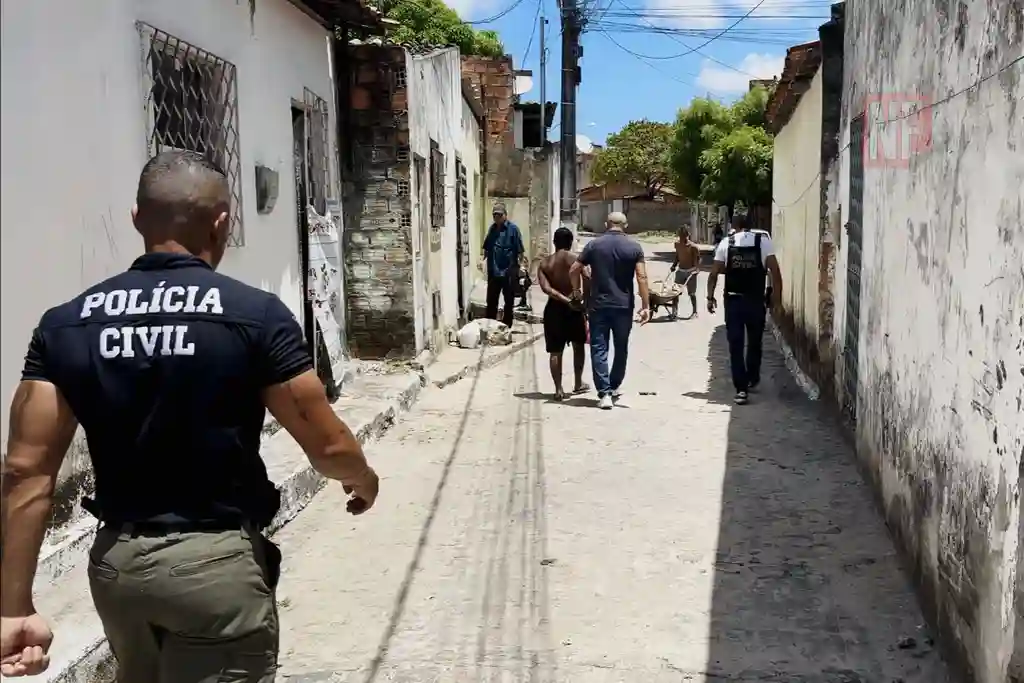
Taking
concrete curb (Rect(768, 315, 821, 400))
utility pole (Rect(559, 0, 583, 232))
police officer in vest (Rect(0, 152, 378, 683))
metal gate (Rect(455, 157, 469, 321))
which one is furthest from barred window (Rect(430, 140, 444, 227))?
police officer in vest (Rect(0, 152, 378, 683))

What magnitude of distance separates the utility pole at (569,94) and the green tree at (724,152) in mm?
12560

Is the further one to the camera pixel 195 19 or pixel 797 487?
pixel 797 487

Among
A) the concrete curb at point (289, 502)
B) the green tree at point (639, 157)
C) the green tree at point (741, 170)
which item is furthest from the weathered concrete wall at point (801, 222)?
the green tree at point (639, 157)

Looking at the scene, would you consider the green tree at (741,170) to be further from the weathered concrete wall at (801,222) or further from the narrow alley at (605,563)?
the narrow alley at (605,563)

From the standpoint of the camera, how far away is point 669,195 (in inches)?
2432

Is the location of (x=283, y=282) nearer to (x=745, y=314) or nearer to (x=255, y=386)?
(x=745, y=314)

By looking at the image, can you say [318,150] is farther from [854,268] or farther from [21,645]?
[21,645]

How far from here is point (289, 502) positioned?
5973mm

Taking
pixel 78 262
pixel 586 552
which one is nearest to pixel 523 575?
pixel 586 552

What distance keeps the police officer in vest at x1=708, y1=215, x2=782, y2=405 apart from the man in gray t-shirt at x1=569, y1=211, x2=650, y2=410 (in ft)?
2.69

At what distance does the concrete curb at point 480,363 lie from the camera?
1027 cm

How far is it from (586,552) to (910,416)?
1.72 m

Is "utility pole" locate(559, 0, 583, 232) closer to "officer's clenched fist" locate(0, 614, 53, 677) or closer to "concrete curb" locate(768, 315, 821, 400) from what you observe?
"concrete curb" locate(768, 315, 821, 400)

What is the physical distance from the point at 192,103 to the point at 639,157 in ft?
185
